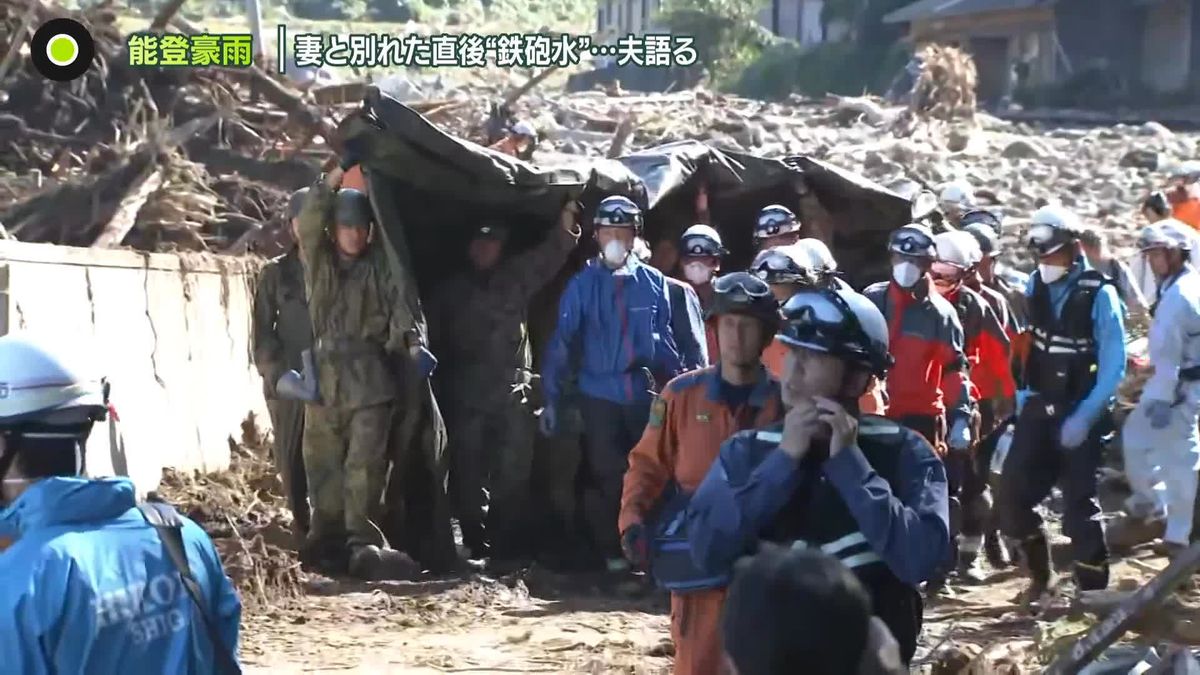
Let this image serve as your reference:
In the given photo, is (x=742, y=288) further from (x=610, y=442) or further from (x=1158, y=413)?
(x=1158, y=413)

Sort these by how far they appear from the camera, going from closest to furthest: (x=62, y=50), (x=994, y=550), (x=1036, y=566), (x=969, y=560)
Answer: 1. (x=1036, y=566)
2. (x=969, y=560)
3. (x=994, y=550)
4. (x=62, y=50)

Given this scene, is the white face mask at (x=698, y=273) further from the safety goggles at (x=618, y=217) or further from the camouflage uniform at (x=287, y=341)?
the camouflage uniform at (x=287, y=341)

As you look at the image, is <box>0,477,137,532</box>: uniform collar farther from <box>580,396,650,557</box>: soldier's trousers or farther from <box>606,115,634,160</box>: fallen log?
<box>606,115,634,160</box>: fallen log

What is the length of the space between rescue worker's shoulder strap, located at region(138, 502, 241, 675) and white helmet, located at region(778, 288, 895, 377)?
4.60ft

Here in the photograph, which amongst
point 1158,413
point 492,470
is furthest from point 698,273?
point 1158,413

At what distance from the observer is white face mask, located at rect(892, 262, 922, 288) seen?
9000 mm

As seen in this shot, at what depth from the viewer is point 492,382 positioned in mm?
10508

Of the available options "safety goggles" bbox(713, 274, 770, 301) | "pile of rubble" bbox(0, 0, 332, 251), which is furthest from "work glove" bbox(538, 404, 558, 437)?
"pile of rubble" bbox(0, 0, 332, 251)

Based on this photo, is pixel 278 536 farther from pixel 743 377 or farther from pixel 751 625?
pixel 751 625

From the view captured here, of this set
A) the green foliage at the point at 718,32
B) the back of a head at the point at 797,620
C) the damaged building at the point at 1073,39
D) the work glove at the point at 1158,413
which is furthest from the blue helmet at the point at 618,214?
the green foliage at the point at 718,32

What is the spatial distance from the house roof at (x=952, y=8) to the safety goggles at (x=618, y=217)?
→ 28741 millimetres

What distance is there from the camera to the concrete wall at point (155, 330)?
34.3ft

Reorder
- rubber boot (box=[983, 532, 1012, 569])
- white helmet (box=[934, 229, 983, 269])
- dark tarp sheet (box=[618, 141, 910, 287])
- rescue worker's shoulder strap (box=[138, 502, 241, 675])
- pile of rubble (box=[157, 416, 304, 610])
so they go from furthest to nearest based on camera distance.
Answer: dark tarp sheet (box=[618, 141, 910, 287]) → rubber boot (box=[983, 532, 1012, 569]) → white helmet (box=[934, 229, 983, 269]) → pile of rubble (box=[157, 416, 304, 610]) → rescue worker's shoulder strap (box=[138, 502, 241, 675])

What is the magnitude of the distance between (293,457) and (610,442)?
1977 mm
